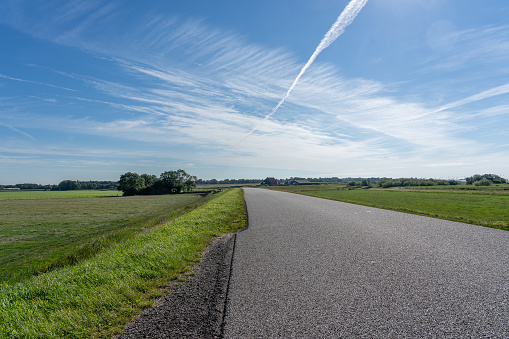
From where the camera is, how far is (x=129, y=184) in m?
94.4

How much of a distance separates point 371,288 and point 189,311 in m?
3.05

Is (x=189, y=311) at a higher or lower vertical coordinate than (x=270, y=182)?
lower

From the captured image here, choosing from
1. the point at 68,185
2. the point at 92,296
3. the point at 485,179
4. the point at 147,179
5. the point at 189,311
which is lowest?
the point at 189,311

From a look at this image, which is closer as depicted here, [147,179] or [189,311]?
[189,311]

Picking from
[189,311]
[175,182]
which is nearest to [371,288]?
[189,311]

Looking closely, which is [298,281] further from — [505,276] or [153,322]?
[505,276]

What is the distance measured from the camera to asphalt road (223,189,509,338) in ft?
10.9

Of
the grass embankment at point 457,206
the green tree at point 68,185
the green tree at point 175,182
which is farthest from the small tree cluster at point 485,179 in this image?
the green tree at point 68,185

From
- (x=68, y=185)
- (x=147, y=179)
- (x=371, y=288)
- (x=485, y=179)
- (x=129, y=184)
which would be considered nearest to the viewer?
(x=371, y=288)

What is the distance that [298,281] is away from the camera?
197 inches

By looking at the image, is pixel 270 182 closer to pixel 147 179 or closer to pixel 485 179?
pixel 147 179

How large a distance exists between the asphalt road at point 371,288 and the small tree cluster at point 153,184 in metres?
95.3

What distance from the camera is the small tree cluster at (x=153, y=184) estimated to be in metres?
94.6

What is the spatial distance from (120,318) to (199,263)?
2.98m
